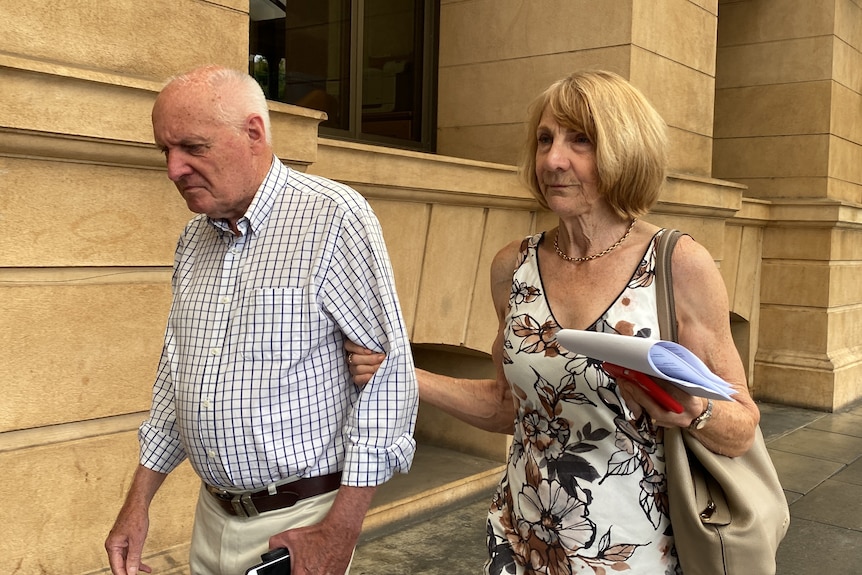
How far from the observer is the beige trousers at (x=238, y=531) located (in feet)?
7.10

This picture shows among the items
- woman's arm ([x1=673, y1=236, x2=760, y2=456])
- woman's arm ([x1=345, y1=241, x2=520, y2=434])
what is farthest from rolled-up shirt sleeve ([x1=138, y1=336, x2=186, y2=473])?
woman's arm ([x1=673, y1=236, x2=760, y2=456])

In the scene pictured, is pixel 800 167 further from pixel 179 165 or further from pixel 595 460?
pixel 179 165

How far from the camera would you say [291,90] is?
19.1 ft

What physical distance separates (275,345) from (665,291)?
3.04 ft

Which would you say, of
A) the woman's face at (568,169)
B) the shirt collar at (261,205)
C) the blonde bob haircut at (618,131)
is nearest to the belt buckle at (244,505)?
the shirt collar at (261,205)

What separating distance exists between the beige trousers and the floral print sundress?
56 centimetres

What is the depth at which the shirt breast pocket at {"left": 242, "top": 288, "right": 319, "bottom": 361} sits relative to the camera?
2.07 m

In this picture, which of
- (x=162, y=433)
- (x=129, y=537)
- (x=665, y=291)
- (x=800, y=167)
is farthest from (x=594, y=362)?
(x=800, y=167)

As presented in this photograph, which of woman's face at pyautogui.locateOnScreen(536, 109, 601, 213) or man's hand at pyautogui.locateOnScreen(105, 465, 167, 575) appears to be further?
man's hand at pyautogui.locateOnScreen(105, 465, 167, 575)

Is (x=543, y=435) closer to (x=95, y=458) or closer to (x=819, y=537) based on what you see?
(x=95, y=458)

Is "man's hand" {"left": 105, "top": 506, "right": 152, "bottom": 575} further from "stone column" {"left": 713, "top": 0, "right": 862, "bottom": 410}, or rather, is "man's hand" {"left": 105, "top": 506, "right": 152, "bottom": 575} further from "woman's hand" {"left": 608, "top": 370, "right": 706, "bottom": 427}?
"stone column" {"left": 713, "top": 0, "right": 862, "bottom": 410}

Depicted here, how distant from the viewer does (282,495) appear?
216cm

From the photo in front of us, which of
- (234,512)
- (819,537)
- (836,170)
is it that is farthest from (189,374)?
(836,170)

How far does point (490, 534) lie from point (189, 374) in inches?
34.7
